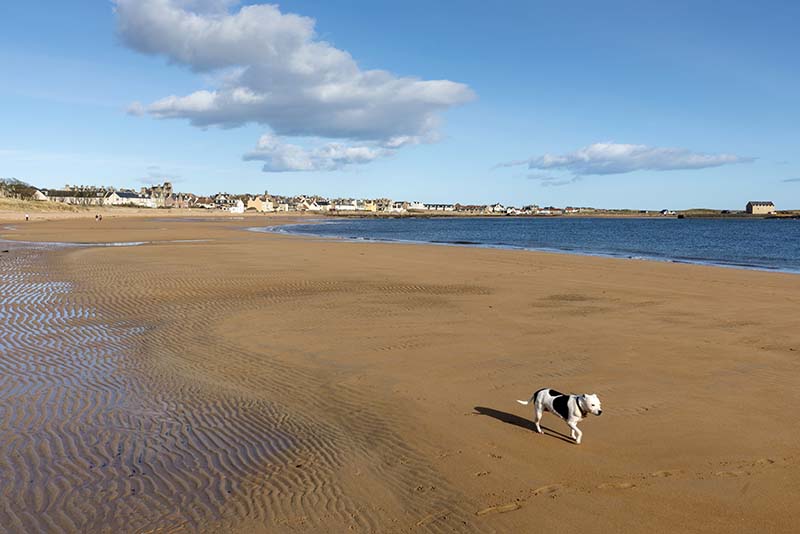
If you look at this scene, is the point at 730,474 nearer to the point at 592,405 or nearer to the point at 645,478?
the point at 645,478

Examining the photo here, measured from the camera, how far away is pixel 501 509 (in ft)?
16.8

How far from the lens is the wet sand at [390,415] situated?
512 centimetres

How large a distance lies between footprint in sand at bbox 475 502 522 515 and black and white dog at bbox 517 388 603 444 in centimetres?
158

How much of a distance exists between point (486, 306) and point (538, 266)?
39.6ft

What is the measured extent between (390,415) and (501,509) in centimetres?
266

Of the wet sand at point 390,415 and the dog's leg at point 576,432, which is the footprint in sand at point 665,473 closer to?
the wet sand at point 390,415

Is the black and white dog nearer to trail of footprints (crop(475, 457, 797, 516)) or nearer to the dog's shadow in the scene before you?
the dog's shadow

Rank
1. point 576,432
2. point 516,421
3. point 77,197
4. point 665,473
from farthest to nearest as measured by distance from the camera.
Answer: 1. point 77,197
2. point 516,421
3. point 576,432
4. point 665,473

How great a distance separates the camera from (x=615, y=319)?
13.9m

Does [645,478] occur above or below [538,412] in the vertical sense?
below

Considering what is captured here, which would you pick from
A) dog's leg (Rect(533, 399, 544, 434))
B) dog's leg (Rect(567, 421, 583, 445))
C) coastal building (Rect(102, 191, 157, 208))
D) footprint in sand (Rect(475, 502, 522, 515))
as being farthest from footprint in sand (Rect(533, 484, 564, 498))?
coastal building (Rect(102, 191, 157, 208))

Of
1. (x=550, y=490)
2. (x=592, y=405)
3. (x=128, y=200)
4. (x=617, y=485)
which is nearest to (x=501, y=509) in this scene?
(x=550, y=490)

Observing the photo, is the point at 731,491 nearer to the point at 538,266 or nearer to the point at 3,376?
the point at 3,376

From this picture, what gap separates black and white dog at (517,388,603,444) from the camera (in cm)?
627
